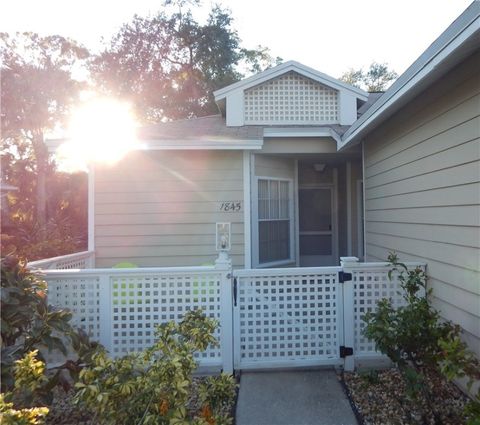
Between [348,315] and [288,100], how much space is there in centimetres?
453

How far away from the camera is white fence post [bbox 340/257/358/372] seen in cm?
378

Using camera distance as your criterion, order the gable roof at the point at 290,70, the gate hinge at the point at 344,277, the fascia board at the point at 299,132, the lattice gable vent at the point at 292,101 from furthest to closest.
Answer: the lattice gable vent at the point at 292,101 < the gable roof at the point at 290,70 < the fascia board at the point at 299,132 < the gate hinge at the point at 344,277

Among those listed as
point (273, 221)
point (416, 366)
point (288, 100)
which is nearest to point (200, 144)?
point (273, 221)

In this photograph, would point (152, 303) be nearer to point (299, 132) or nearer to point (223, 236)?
point (223, 236)

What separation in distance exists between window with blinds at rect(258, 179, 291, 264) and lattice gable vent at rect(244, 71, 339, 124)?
1.28 m

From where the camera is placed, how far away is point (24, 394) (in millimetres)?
2203

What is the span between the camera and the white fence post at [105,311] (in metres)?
3.73

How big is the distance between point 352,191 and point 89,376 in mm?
6545

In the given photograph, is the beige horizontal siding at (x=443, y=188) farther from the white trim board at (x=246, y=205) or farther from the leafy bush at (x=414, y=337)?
the white trim board at (x=246, y=205)

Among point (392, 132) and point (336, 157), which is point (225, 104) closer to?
point (336, 157)

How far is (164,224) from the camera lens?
6.07 meters

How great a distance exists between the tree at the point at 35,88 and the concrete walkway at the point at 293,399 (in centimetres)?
1789

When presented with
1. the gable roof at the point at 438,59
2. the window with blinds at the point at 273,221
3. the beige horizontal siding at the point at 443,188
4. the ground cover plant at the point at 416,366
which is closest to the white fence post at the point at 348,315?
the ground cover plant at the point at 416,366

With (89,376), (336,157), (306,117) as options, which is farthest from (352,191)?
(89,376)
